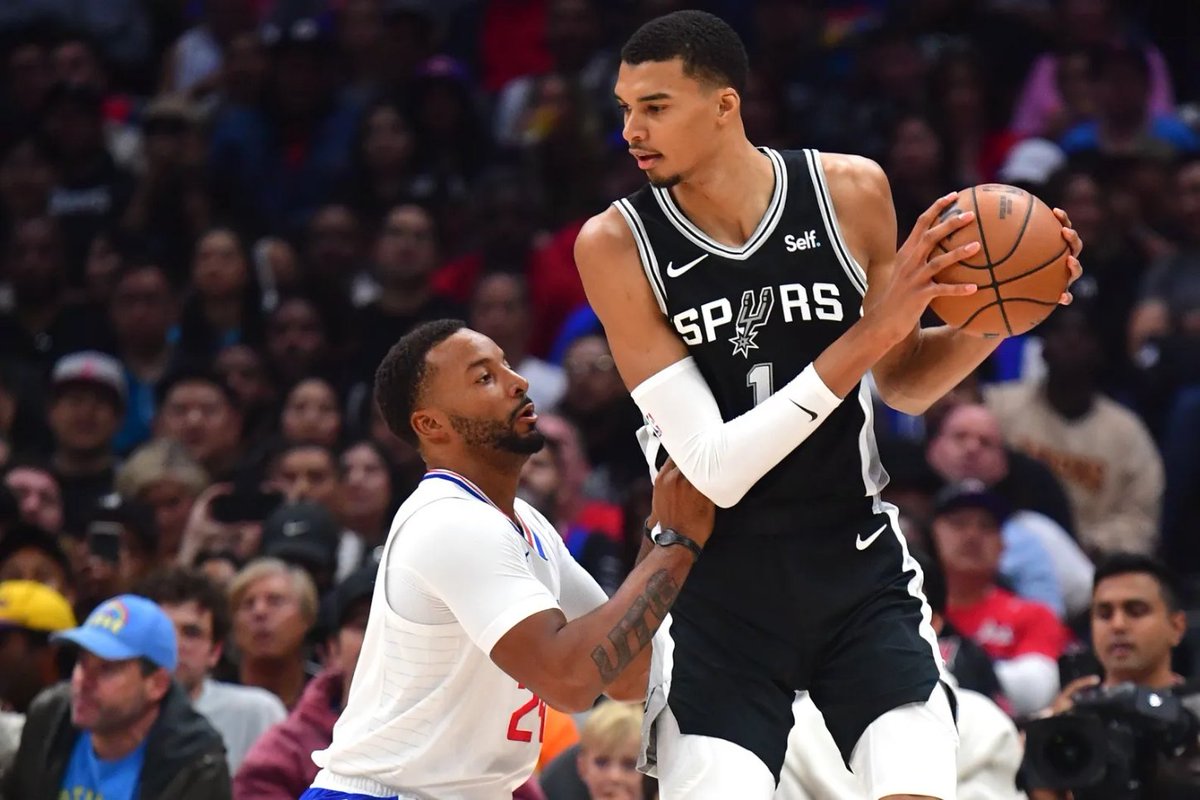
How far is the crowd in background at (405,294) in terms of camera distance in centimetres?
862

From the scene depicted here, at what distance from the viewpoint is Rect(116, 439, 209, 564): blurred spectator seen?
1015cm

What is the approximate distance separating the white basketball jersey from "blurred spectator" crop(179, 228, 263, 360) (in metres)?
6.90

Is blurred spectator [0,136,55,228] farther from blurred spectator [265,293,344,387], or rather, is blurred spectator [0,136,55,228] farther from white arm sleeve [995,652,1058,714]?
white arm sleeve [995,652,1058,714]

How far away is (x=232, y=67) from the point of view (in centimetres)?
1365

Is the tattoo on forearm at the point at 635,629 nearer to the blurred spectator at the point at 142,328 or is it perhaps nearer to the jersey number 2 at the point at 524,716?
the jersey number 2 at the point at 524,716

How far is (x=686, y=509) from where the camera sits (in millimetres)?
4703

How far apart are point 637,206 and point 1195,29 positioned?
944 centimetres

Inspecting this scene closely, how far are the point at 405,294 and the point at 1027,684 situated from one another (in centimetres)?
474

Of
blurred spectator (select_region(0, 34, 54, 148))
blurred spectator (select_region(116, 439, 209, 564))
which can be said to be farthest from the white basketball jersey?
blurred spectator (select_region(0, 34, 54, 148))

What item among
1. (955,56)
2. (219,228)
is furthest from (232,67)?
(955,56)

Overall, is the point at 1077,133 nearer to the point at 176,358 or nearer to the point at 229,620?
the point at 176,358

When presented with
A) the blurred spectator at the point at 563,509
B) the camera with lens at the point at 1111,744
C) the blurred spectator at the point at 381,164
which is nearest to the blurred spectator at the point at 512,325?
the blurred spectator at the point at 563,509

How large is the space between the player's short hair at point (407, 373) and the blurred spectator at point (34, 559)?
4.00m

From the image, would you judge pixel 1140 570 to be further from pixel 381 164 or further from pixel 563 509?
pixel 381 164
